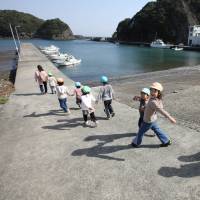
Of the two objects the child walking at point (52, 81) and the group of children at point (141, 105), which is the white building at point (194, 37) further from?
the group of children at point (141, 105)

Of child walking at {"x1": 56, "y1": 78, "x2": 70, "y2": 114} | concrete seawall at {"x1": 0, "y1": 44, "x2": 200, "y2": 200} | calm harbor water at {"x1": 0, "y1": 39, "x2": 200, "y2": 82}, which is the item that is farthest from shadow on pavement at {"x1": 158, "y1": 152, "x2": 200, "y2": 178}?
calm harbor water at {"x1": 0, "y1": 39, "x2": 200, "y2": 82}

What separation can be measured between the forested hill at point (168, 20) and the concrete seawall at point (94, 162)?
387 feet

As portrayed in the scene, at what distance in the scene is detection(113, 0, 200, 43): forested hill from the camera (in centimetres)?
12475

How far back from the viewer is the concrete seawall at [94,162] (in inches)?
209

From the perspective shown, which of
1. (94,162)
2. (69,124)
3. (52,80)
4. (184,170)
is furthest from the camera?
(52,80)

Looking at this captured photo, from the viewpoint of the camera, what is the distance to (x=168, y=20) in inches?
5084

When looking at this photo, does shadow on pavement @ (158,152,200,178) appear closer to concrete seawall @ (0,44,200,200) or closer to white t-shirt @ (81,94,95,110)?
concrete seawall @ (0,44,200,200)

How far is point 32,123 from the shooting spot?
32.7ft

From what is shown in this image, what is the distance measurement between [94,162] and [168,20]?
13245 centimetres

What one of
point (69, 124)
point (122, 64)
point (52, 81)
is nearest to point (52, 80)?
point (52, 81)

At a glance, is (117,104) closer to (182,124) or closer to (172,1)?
(182,124)

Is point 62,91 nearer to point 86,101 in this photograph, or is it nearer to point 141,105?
point 86,101

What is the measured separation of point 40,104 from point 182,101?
6.30 m

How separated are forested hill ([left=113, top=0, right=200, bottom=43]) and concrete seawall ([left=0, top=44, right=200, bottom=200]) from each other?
387ft
